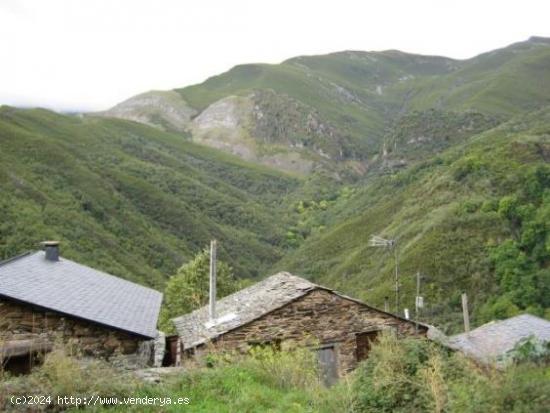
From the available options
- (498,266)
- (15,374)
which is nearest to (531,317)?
(15,374)

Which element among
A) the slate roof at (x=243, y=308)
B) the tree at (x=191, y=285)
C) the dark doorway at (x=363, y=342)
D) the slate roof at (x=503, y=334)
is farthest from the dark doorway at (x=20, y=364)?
the tree at (x=191, y=285)

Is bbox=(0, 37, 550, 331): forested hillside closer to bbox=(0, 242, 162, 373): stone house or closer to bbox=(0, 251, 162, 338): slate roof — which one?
bbox=(0, 251, 162, 338): slate roof

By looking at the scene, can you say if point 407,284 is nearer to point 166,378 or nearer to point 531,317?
point 531,317

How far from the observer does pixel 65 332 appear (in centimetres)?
1344

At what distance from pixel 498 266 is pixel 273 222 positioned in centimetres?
10877

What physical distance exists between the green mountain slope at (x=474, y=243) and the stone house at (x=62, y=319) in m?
29.9

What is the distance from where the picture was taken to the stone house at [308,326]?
16688 millimetres

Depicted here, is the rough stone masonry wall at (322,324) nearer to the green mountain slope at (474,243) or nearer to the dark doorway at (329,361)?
the dark doorway at (329,361)

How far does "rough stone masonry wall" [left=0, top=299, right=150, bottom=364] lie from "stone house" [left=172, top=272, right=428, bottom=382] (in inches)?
99.2

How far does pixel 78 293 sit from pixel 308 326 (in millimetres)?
6368

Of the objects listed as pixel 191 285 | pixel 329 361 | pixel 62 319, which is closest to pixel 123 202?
pixel 191 285

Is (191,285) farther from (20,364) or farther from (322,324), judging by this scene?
(20,364)

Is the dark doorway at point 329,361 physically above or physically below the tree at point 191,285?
above

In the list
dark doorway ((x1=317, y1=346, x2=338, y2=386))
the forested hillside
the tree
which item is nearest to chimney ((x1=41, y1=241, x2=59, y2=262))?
dark doorway ((x1=317, y1=346, x2=338, y2=386))
